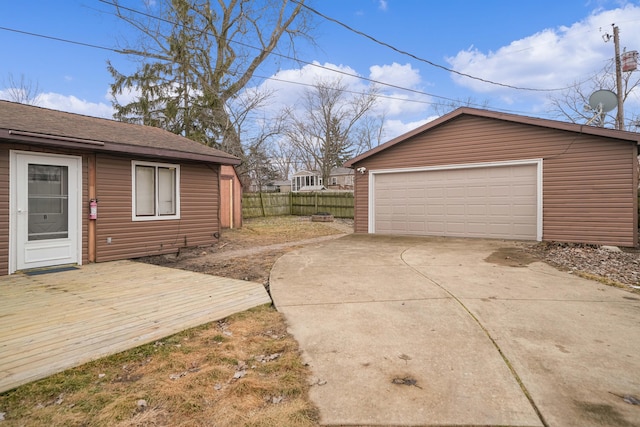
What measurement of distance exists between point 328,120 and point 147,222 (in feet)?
84.1

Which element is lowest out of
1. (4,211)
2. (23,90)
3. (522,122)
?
(4,211)

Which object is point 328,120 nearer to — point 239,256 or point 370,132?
point 370,132

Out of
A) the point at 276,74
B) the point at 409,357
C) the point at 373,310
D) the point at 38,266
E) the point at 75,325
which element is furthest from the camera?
the point at 276,74

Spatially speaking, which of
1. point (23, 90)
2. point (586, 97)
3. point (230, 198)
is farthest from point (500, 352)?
point (23, 90)

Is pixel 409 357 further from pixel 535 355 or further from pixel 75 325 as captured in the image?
pixel 75 325

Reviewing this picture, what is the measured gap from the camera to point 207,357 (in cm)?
271

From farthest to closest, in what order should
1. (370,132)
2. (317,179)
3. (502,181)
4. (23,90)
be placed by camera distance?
(317,179) < (370,132) < (23,90) < (502,181)

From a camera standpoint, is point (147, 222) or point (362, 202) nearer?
point (147, 222)

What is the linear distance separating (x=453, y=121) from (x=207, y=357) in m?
9.26

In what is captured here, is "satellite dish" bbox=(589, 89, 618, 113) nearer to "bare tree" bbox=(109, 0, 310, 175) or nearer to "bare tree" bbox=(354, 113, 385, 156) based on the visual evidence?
"bare tree" bbox=(109, 0, 310, 175)

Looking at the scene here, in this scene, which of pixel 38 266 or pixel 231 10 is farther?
pixel 231 10

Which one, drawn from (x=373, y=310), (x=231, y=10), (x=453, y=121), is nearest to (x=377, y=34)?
(x=453, y=121)

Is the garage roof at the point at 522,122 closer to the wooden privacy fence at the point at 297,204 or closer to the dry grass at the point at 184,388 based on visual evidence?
the wooden privacy fence at the point at 297,204

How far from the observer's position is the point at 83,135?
20.5 ft
